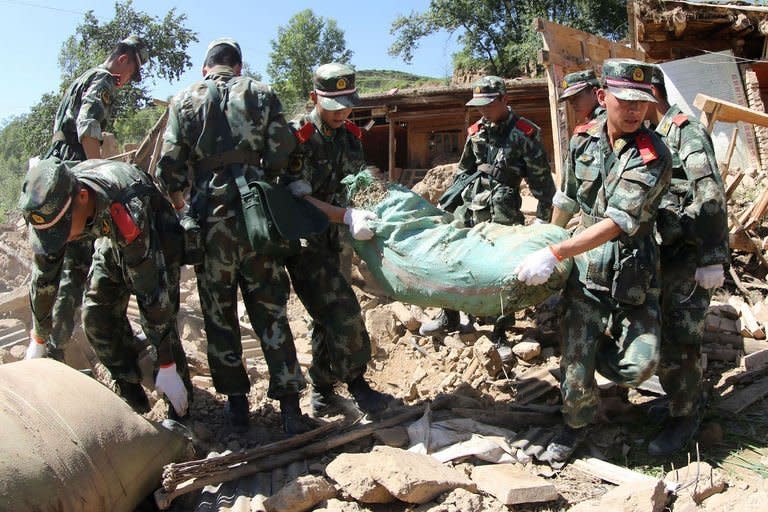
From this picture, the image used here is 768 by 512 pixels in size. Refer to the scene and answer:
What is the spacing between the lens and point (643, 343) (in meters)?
3.11

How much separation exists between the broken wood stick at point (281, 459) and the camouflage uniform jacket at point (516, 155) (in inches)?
92.7

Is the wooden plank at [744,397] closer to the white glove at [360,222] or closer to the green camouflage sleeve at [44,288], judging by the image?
the white glove at [360,222]

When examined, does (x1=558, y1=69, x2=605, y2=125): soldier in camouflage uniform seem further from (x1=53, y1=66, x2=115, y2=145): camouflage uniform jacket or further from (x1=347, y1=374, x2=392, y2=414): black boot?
(x1=53, y1=66, x2=115, y2=145): camouflage uniform jacket

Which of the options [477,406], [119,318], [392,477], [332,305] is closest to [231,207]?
[332,305]

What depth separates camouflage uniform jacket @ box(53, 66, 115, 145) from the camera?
14.6ft

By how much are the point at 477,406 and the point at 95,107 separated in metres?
3.33

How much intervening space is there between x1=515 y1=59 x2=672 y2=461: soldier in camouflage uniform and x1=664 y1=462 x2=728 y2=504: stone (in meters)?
0.46

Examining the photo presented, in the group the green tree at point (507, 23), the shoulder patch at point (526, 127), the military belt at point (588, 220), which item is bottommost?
the military belt at point (588, 220)

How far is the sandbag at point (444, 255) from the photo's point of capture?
121 inches

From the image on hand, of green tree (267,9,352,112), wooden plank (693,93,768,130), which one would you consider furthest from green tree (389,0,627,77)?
wooden plank (693,93,768,130)

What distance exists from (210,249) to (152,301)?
0.41 m

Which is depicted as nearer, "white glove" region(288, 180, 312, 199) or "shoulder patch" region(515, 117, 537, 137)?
"white glove" region(288, 180, 312, 199)

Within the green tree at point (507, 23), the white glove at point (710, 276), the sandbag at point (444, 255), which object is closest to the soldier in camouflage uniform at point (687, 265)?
the white glove at point (710, 276)

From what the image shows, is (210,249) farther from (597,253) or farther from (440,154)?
(440,154)
